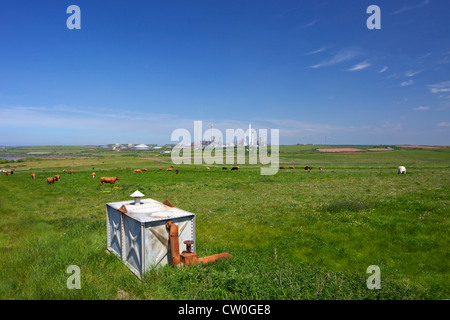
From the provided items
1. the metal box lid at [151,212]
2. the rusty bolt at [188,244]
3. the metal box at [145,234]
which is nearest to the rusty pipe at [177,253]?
the rusty bolt at [188,244]

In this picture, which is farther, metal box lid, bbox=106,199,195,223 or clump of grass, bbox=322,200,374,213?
clump of grass, bbox=322,200,374,213

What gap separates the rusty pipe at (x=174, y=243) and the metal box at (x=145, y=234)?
→ 0.90ft

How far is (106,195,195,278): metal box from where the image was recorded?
27.1 ft

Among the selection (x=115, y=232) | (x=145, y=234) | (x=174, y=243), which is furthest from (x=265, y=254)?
(x=115, y=232)

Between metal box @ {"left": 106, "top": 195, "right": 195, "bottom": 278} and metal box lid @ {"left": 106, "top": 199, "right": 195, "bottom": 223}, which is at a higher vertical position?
metal box lid @ {"left": 106, "top": 199, "right": 195, "bottom": 223}

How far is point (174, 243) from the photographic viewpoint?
8445 millimetres

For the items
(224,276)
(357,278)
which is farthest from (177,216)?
(357,278)

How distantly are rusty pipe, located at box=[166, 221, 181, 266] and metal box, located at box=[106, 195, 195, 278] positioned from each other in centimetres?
28

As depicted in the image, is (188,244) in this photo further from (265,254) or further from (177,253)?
(265,254)

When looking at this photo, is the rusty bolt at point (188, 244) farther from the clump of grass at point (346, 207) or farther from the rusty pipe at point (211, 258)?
the clump of grass at point (346, 207)

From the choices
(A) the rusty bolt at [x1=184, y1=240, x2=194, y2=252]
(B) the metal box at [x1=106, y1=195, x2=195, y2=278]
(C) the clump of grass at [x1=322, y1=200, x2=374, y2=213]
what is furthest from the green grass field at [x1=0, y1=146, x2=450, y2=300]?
(A) the rusty bolt at [x1=184, y1=240, x2=194, y2=252]

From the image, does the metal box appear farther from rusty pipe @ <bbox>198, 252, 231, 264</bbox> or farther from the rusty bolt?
rusty pipe @ <bbox>198, 252, 231, 264</bbox>

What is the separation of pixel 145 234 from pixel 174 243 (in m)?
1.02
